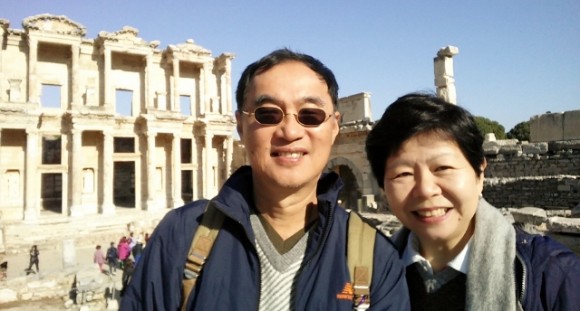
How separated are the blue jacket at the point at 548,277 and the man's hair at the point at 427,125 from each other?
1.88 ft

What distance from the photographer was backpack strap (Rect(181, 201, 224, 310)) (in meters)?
1.87

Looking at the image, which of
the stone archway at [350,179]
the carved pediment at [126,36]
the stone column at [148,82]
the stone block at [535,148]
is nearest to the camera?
the stone block at [535,148]

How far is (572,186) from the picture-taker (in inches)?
430

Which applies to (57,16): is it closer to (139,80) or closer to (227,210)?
(139,80)

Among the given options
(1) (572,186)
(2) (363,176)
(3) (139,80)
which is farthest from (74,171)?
(1) (572,186)

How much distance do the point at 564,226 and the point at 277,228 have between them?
5.73 metres

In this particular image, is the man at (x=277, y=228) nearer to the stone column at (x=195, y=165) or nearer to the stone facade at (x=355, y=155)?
the stone facade at (x=355, y=155)

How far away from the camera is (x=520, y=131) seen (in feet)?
158

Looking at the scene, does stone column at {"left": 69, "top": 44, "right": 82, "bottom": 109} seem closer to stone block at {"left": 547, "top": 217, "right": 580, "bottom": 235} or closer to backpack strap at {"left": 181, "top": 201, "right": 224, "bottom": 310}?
stone block at {"left": 547, "top": 217, "right": 580, "bottom": 235}

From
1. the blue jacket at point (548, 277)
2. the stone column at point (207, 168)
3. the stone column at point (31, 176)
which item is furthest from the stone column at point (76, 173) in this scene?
the blue jacket at point (548, 277)

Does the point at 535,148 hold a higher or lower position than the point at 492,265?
higher

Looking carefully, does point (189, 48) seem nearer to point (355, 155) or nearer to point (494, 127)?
point (355, 155)

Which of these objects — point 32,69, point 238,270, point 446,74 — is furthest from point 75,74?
point 238,270

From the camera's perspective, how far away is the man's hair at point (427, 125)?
2193 millimetres
